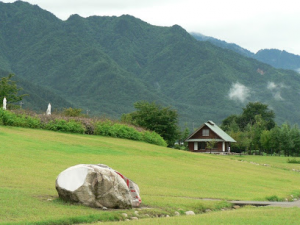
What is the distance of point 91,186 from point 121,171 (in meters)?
10.8

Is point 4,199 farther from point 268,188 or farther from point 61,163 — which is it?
point 268,188

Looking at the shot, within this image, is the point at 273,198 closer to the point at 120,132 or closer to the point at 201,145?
the point at 120,132

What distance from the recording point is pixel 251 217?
14.1 m

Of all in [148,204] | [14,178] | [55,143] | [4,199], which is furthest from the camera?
Result: [55,143]

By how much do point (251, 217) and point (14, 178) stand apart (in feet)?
31.3

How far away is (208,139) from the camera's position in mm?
84188

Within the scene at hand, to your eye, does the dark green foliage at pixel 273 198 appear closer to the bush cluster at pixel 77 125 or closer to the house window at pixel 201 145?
the bush cluster at pixel 77 125

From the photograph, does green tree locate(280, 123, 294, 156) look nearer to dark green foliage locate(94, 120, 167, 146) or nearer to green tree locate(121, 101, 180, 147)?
green tree locate(121, 101, 180, 147)

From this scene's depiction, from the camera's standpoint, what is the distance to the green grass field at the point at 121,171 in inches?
517

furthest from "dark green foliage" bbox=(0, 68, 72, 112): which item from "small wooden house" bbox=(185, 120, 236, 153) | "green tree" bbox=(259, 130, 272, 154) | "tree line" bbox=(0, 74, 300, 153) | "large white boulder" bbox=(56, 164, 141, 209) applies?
"large white boulder" bbox=(56, 164, 141, 209)

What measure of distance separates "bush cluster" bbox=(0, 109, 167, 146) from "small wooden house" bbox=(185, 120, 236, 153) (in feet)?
106

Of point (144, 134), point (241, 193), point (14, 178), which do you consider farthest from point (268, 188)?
point (144, 134)

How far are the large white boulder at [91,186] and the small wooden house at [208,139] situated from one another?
6796 centimetres

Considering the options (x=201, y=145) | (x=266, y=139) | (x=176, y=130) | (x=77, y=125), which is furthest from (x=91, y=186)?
(x=266, y=139)
